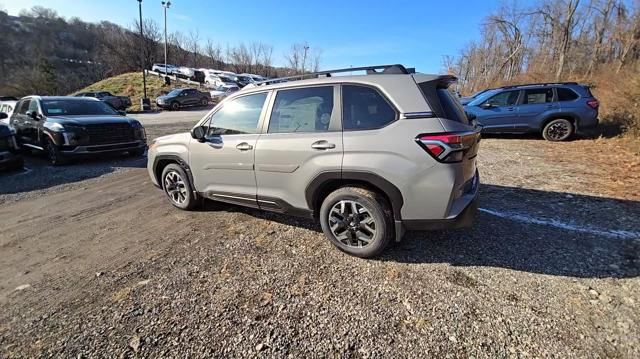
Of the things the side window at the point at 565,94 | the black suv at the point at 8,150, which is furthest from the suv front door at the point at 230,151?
the side window at the point at 565,94

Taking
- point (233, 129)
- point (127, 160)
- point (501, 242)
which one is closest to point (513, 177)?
point (501, 242)

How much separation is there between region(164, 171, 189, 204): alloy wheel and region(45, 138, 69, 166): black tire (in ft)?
15.2

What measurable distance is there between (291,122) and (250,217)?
1.64m

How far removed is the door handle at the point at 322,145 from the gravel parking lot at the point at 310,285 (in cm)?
114

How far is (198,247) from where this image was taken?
363 cm

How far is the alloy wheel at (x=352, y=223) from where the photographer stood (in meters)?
3.17

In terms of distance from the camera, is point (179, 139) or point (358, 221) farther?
point (179, 139)

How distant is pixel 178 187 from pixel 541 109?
10161 millimetres

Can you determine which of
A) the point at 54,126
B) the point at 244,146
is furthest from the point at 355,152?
the point at 54,126

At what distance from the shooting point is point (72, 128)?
742 cm

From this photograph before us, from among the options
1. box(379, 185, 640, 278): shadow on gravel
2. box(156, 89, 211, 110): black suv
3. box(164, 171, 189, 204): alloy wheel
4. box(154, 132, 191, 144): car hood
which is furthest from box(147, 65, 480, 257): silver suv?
box(156, 89, 211, 110): black suv

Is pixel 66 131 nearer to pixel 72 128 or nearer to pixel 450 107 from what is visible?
pixel 72 128

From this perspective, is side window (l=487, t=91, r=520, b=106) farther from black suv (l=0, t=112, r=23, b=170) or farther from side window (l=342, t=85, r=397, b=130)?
black suv (l=0, t=112, r=23, b=170)

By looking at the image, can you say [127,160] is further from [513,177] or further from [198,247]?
[513,177]
